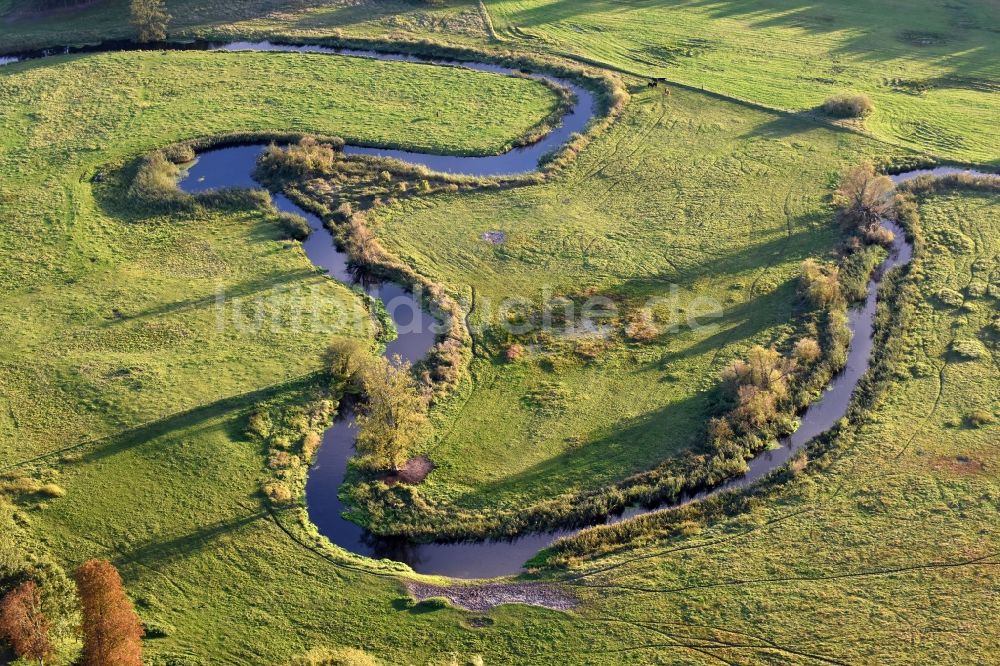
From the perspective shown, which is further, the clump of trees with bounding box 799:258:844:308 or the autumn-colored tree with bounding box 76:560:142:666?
the clump of trees with bounding box 799:258:844:308

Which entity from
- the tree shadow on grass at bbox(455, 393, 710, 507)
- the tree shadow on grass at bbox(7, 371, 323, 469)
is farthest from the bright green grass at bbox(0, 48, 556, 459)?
the tree shadow on grass at bbox(455, 393, 710, 507)

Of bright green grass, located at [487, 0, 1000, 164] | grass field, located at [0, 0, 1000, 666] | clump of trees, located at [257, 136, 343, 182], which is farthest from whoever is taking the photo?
bright green grass, located at [487, 0, 1000, 164]

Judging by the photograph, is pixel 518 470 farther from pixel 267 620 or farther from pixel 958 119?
pixel 958 119

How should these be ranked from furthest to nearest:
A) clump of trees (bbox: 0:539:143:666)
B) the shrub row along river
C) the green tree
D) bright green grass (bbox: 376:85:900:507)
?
1. the green tree
2. bright green grass (bbox: 376:85:900:507)
3. the shrub row along river
4. clump of trees (bbox: 0:539:143:666)

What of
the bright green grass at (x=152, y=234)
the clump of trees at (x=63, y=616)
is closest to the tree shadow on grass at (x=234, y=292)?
the bright green grass at (x=152, y=234)

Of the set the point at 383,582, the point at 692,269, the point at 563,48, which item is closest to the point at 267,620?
the point at 383,582

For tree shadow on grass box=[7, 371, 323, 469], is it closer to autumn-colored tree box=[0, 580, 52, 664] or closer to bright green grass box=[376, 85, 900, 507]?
bright green grass box=[376, 85, 900, 507]

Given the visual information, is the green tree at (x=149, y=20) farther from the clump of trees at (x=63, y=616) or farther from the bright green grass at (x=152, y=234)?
the clump of trees at (x=63, y=616)
